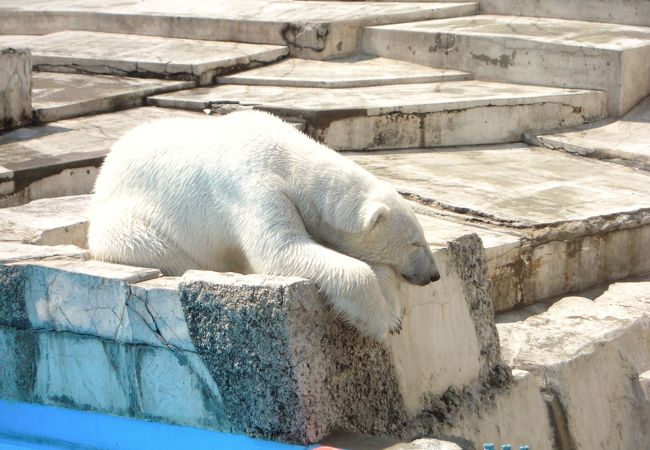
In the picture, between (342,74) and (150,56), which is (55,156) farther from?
(342,74)

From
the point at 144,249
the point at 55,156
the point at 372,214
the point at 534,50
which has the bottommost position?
the point at 55,156

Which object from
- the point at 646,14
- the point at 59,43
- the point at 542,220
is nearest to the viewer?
the point at 542,220

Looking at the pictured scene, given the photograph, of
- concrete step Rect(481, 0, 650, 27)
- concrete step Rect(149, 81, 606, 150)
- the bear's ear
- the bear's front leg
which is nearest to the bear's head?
the bear's ear

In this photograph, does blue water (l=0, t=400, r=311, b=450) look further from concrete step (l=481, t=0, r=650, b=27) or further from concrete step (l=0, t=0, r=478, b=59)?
concrete step (l=481, t=0, r=650, b=27)

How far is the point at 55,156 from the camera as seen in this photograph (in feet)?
23.6

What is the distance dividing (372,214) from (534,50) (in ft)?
17.9

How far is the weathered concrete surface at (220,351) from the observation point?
12.5ft

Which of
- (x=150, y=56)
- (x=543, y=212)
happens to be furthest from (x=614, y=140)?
(x=150, y=56)

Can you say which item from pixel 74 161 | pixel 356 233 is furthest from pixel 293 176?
pixel 74 161

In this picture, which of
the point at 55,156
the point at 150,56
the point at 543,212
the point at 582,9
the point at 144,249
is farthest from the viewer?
the point at 582,9

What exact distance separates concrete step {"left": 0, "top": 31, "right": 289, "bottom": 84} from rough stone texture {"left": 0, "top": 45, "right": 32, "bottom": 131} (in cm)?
162

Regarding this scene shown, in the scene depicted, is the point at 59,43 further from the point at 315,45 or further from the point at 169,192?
the point at 169,192

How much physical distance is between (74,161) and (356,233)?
3.32 meters

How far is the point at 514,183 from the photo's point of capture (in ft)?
24.6
